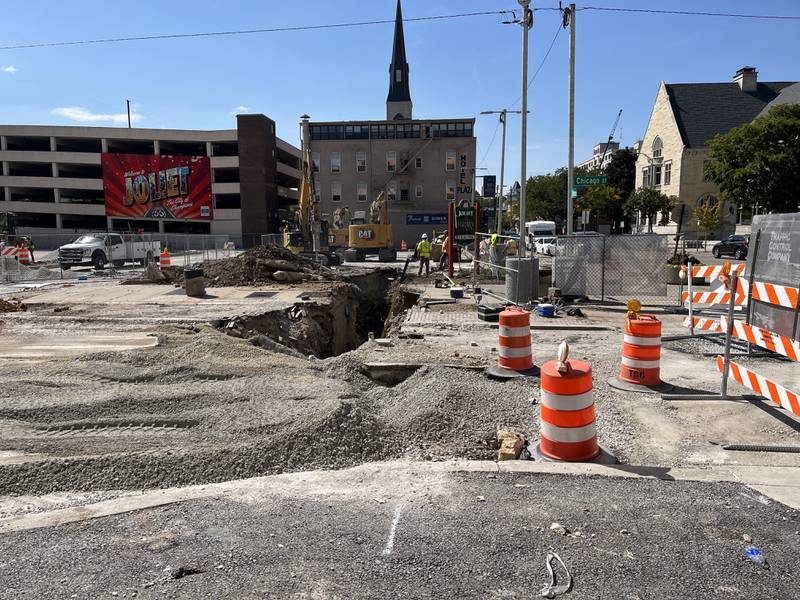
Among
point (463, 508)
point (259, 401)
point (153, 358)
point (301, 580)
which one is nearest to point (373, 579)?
point (301, 580)

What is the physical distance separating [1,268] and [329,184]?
38.0 meters

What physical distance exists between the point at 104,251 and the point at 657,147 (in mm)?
52583

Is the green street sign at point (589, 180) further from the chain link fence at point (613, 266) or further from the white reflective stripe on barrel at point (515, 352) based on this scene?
the white reflective stripe on barrel at point (515, 352)

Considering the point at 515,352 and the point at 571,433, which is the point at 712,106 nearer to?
the point at 515,352

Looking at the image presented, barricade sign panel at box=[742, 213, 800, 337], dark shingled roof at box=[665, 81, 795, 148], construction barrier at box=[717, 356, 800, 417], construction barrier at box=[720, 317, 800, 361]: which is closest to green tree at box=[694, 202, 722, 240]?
dark shingled roof at box=[665, 81, 795, 148]

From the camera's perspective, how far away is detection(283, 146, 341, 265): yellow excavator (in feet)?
98.3

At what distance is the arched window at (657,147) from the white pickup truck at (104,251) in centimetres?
4938

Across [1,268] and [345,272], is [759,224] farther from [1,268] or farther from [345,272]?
[1,268]

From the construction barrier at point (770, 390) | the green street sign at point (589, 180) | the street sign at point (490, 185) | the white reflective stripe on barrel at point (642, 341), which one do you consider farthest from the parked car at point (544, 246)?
the construction barrier at point (770, 390)

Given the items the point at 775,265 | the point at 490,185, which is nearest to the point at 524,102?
the point at 775,265

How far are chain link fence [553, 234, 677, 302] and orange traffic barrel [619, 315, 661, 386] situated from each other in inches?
294

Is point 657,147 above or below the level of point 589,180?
above

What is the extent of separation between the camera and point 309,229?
3152cm

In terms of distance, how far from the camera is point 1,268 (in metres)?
23.0
